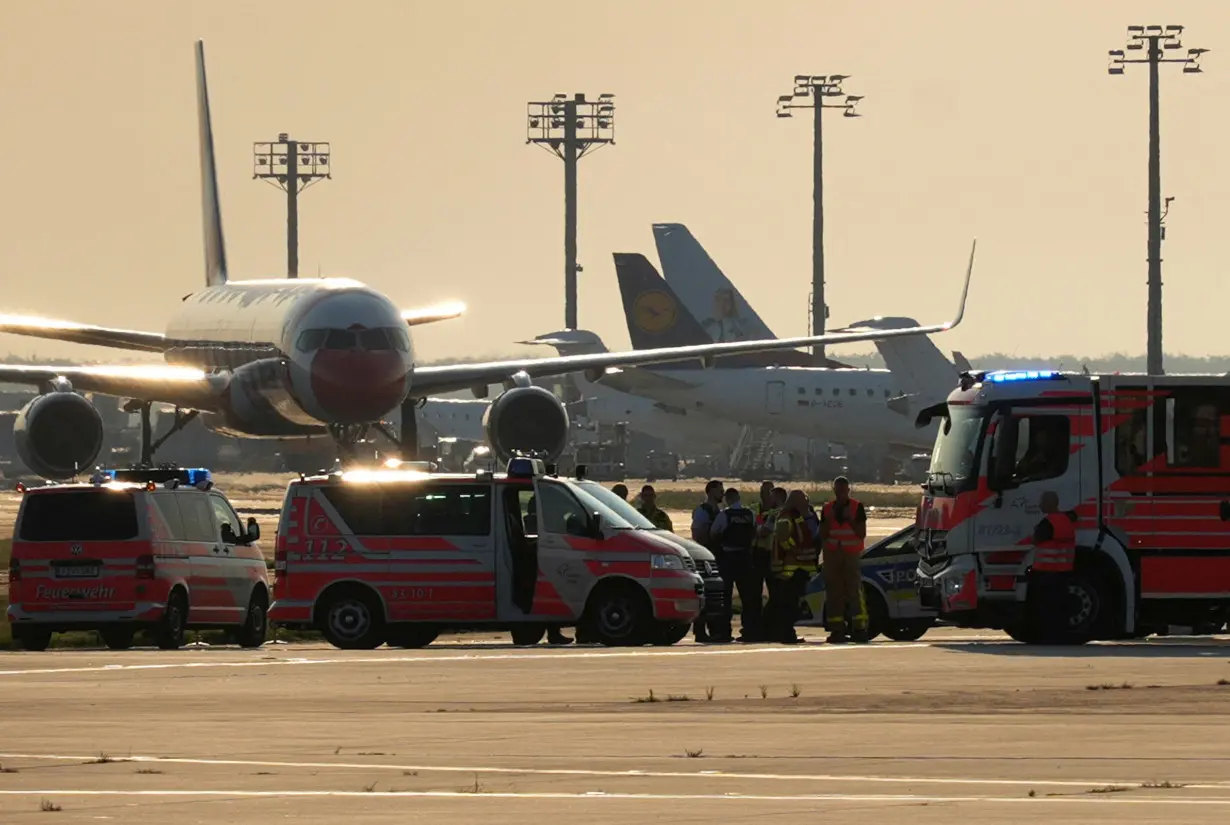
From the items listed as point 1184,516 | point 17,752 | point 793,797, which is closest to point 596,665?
point 1184,516

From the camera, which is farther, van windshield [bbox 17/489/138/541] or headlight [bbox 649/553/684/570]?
van windshield [bbox 17/489/138/541]

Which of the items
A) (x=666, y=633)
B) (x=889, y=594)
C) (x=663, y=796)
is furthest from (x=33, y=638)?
(x=663, y=796)

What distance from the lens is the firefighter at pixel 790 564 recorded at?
2756 cm

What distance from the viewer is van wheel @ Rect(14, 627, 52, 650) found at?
26.7 meters

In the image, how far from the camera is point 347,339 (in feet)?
147

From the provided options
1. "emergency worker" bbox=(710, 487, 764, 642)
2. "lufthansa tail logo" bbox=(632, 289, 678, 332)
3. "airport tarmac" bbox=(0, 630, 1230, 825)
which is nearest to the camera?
"airport tarmac" bbox=(0, 630, 1230, 825)

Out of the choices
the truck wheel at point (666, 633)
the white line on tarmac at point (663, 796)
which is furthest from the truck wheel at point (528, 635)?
the white line on tarmac at point (663, 796)

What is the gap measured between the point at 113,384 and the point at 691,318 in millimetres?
49926

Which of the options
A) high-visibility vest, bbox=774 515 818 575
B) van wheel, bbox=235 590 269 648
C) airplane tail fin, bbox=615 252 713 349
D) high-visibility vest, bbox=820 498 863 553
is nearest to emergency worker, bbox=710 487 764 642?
high-visibility vest, bbox=774 515 818 575

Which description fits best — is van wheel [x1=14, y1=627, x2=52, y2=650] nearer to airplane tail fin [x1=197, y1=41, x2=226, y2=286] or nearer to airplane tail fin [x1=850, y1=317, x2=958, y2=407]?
airplane tail fin [x1=197, y1=41, x2=226, y2=286]

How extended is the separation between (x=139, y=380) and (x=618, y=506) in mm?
22356

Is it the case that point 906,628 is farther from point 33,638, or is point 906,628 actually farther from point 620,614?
point 33,638

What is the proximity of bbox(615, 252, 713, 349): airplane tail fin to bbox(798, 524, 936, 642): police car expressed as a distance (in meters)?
67.6

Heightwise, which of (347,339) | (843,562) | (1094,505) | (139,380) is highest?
(347,339)
